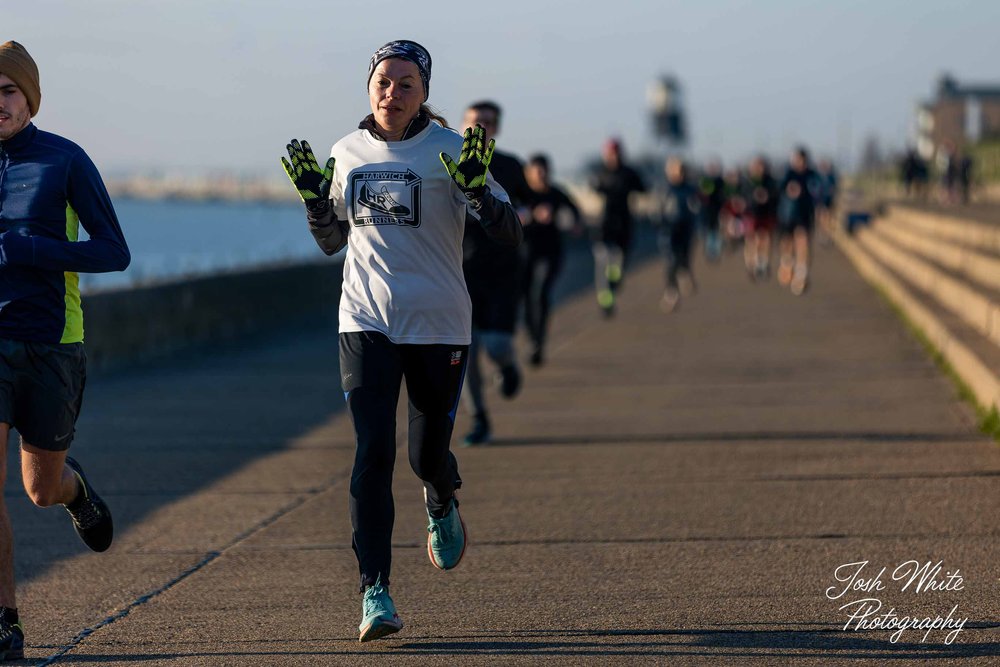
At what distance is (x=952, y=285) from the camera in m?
15.5

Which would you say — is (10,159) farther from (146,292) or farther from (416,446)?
(146,292)

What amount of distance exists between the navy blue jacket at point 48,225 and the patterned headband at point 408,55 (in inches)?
38.1

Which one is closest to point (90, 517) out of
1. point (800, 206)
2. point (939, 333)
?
point (939, 333)

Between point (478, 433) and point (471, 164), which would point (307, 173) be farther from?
point (478, 433)

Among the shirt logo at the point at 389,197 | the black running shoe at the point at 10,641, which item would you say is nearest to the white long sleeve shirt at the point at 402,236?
the shirt logo at the point at 389,197

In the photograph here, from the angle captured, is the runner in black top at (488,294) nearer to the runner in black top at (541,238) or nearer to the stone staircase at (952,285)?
the stone staircase at (952,285)

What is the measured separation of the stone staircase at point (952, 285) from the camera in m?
11.2

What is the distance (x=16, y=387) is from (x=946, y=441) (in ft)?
18.6

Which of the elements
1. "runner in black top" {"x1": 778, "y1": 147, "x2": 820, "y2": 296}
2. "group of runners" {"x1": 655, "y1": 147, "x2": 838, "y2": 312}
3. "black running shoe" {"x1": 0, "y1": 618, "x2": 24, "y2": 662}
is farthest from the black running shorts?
"runner in black top" {"x1": 778, "y1": 147, "x2": 820, "y2": 296}

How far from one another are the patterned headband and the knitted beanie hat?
1.06 meters

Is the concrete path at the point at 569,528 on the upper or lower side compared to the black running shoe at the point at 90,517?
lower

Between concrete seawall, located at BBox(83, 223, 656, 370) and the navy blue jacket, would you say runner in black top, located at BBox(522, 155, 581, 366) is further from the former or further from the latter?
the navy blue jacket

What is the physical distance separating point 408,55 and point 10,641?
218cm

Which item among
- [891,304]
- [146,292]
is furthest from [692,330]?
[146,292]
